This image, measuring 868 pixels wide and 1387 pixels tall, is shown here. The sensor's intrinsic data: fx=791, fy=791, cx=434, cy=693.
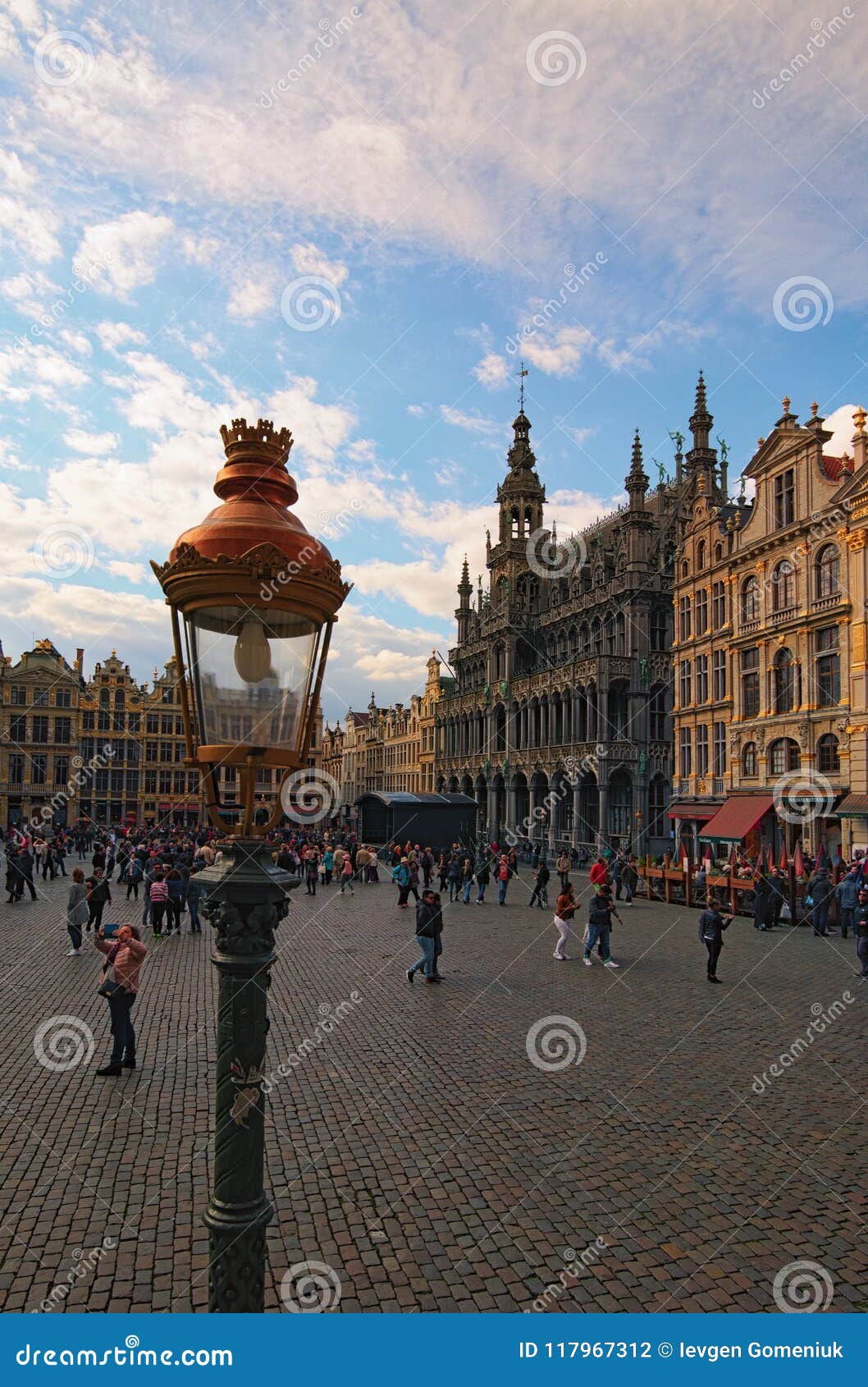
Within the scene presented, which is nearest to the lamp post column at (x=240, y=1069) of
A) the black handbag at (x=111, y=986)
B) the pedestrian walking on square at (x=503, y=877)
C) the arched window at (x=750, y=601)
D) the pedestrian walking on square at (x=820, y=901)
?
the black handbag at (x=111, y=986)

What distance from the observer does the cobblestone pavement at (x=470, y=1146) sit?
5266 millimetres

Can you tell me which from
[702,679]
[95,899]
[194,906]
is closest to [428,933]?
[194,906]

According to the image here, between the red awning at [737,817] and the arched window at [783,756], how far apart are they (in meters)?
1.07

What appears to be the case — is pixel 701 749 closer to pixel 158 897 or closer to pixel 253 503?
pixel 158 897

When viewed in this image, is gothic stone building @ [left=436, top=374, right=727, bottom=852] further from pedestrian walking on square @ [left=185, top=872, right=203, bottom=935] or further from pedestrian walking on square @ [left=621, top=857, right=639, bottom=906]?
pedestrian walking on square @ [left=185, top=872, right=203, bottom=935]

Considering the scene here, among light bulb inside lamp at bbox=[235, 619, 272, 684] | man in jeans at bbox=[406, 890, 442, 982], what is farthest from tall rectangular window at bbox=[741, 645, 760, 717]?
light bulb inside lamp at bbox=[235, 619, 272, 684]

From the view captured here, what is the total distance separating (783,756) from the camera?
28.6m

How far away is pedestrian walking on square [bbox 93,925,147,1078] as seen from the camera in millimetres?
8891

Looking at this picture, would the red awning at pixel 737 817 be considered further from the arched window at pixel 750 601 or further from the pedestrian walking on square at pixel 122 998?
the pedestrian walking on square at pixel 122 998

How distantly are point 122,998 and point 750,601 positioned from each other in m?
28.3

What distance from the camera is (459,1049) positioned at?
986cm

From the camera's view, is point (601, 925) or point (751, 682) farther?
point (751, 682)

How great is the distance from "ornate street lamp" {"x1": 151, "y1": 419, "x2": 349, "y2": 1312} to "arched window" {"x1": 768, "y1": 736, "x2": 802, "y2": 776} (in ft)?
89.3

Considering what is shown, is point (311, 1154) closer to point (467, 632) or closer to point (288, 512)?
point (288, 512)
